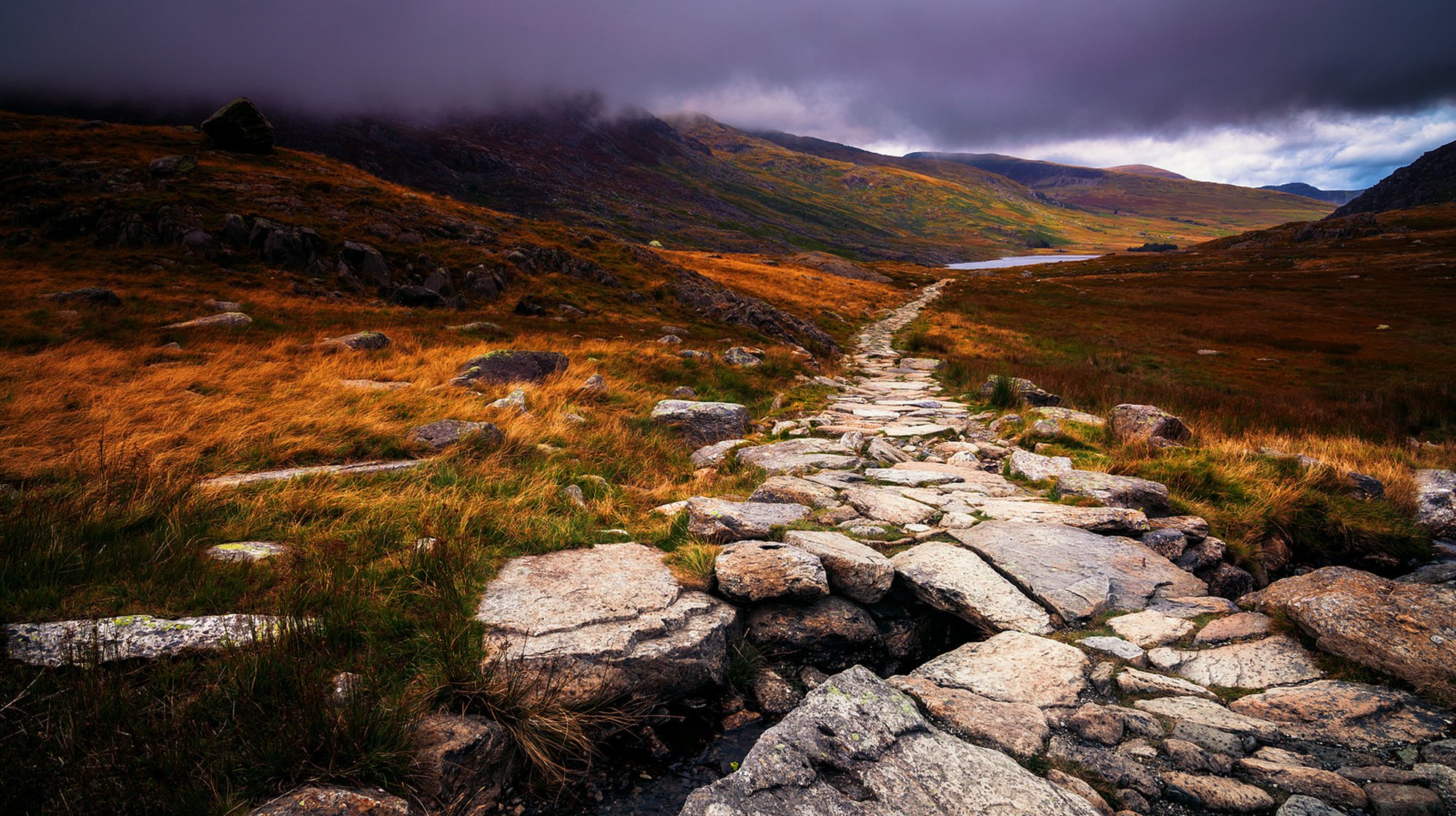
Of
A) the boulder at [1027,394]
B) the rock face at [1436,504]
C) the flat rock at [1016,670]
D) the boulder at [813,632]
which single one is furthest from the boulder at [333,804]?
the boulder at [1027,394]

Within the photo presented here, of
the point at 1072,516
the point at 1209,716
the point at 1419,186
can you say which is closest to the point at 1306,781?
the point at 1209,716

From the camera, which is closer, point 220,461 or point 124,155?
point 220,461

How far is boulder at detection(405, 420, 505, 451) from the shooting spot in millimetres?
7340

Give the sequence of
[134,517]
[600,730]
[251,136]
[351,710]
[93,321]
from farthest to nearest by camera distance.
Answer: [251,136] → [93,321] → [134,517] → [600,730] → [351,710]

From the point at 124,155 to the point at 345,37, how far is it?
729ft

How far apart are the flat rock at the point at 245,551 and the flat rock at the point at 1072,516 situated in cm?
710

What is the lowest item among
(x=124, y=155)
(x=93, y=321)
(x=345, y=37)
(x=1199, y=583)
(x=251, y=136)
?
(x=93, y=321)

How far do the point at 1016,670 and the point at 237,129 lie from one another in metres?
45.8

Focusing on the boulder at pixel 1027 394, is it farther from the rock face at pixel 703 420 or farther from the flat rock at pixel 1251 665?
the flat rock at pixel 1251 665

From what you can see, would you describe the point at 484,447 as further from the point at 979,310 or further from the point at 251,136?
the point at 979,310

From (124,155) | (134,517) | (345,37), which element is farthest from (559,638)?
(345,37)

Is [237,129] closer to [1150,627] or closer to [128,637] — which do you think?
[128,637]

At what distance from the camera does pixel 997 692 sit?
145 inches

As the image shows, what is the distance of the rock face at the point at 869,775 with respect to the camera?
2.69 m
